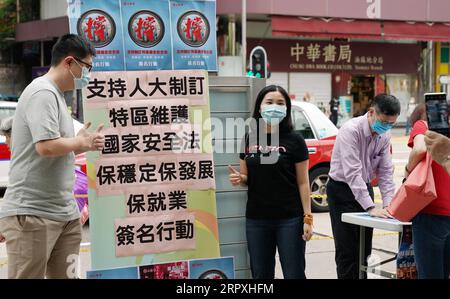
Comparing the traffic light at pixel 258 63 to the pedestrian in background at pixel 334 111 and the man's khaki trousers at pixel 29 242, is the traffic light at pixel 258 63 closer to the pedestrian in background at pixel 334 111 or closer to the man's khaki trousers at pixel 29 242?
the pedestrian in background at pixel 334 111

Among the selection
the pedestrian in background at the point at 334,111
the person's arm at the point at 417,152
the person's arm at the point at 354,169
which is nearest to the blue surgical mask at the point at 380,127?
the person's arm at the point at 354,169

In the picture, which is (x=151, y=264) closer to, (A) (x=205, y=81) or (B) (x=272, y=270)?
(B) (x=272, y=270)

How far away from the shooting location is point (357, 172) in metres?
4.92

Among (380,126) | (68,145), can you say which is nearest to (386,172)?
(380,126)

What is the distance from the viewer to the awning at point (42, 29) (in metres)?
27.4

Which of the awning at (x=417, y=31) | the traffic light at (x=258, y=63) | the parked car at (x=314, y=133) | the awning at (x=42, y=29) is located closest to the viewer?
the parked car at (x=314, y=133)

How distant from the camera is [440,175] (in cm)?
386

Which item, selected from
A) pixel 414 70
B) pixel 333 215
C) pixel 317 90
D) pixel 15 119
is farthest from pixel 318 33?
pixel 15 119

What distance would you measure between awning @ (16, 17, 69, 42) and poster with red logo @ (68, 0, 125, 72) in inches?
905

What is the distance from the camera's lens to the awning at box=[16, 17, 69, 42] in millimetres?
→ 27359

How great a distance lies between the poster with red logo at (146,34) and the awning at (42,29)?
23.0m

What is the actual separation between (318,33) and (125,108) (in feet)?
73.8

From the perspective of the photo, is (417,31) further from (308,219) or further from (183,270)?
(183,270)

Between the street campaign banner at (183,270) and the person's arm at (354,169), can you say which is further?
the person's arm at (354,169)
